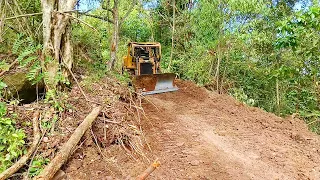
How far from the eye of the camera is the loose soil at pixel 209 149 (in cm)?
359

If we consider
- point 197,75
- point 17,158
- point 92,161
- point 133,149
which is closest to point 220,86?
point 197,75

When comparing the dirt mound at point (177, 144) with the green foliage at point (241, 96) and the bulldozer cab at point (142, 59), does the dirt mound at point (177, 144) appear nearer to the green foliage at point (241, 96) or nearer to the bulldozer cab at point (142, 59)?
the bulldozer cab at point (142, 59)

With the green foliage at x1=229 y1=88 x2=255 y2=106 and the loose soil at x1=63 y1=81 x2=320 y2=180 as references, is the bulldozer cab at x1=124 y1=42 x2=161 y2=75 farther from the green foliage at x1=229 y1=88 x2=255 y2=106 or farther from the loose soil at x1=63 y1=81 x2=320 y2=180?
the green foliage at x1=229 y1=88 x2=255 y2=106

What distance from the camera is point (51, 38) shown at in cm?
432

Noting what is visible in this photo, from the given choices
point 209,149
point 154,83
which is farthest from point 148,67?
point 209,149

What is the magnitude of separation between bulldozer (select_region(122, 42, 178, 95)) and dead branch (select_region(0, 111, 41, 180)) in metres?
4.57

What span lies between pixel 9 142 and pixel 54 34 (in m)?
1.90

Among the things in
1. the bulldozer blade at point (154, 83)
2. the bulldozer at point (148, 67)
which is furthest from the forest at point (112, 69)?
the bulldozer at point (148, 67)

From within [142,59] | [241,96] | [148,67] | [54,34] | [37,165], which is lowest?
[241,96]

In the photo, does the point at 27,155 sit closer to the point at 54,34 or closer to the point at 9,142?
the point at 9,142

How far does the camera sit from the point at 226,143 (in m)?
4.89

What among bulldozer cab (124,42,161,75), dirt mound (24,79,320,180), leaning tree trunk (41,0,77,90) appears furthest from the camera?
bulldozer cab (124,42,161,75)

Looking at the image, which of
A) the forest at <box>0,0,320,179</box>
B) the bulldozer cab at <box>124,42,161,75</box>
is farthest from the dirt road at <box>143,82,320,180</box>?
the bulldozer cab at <box>124,42,161,75</box>

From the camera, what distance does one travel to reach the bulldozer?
8062mm
